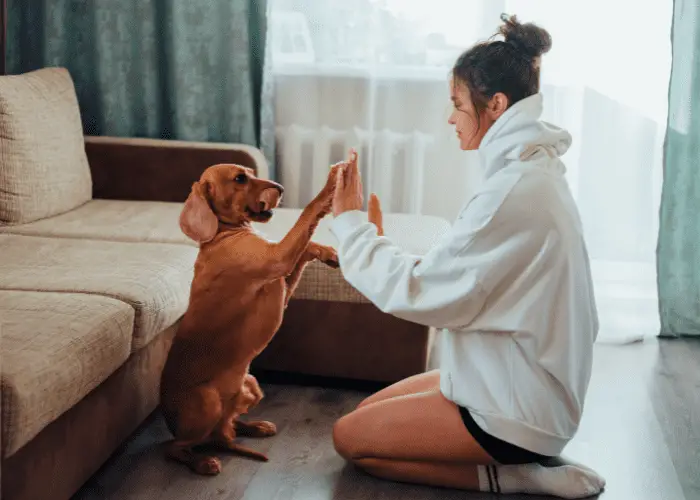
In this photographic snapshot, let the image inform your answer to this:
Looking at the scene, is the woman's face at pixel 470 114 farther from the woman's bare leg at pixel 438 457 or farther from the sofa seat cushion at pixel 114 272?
the sofa seat cushion at pixel 114 272

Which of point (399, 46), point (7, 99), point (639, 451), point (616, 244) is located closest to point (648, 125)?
point (616, 244)

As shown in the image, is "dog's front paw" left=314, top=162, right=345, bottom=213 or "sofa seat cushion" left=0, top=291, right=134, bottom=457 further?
"dog's front paw" left=314, top=162, right=345, bottom=213

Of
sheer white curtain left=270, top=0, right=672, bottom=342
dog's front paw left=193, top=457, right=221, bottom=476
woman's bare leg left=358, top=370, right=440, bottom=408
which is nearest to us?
dog's front paw left=193, top=457, right=221, bottom=476

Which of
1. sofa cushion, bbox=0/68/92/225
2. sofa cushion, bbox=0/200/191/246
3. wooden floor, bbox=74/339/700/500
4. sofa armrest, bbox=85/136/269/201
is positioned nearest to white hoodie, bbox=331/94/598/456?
wooden floor, bbox=74/339/700/500

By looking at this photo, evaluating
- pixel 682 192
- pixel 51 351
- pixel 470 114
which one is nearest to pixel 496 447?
pixel 470 114

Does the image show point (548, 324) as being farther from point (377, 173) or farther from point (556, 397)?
point (377, 173)

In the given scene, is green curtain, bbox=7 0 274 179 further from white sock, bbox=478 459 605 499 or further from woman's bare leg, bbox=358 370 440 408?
white sock, bbox=478 459 605 499

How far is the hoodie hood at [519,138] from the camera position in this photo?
1.97m

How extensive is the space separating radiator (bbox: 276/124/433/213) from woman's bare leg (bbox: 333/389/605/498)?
1750 mm

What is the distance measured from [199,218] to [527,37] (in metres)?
0.82

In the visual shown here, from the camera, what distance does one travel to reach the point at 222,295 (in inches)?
84.0

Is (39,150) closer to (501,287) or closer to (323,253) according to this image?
(323,253)

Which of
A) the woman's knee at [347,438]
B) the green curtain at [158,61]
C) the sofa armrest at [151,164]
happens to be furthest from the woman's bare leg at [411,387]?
the green curtain at [158,61]

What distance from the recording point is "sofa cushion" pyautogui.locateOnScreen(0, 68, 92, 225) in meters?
2.90
